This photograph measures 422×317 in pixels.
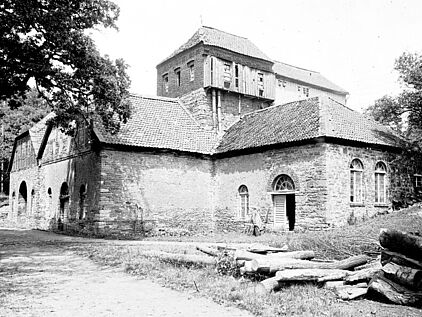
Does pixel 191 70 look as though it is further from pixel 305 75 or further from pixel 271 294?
pixel 305 75

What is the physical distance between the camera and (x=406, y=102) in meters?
24.8

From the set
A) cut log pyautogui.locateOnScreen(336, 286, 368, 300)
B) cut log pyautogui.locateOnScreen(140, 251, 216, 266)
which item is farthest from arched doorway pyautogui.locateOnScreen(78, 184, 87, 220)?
cut log pyautogui.locateOnScreen(336, 286, 368, 300)

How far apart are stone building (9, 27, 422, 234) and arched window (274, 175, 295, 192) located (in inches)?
2.0

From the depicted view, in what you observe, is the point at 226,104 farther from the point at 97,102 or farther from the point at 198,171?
the point at 97,102

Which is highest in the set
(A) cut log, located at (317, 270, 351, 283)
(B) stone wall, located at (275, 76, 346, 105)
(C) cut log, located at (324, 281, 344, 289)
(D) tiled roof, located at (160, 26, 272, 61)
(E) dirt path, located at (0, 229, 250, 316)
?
(B) stone wall, located at (275, 76, 346, 105)

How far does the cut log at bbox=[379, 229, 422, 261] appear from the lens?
28.1 feet

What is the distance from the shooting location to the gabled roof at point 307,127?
21703 mm

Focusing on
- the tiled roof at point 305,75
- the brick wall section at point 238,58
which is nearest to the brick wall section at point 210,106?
the brick wall section at point 238,58

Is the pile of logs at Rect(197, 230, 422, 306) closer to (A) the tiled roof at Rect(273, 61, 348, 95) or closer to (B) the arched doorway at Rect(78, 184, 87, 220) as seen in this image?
(B) the arched doorway at Rect(78, 184, 87, 220)

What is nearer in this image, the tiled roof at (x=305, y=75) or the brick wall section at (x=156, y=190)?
the brick wall section at (x=156, y=190)

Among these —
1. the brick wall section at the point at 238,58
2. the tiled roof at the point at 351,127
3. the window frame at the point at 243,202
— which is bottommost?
the window frame at the point at 243,202

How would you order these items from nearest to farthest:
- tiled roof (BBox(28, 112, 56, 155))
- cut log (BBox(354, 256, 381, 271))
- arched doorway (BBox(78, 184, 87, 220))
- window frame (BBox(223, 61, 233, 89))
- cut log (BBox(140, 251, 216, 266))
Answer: cut log (BBox(354, 256, 381, 271)) → cut log (BBox(140, 251, 216, 266)) → arched doorway (BBox(78, 184, 87, 220)) → window frame (BBox(223, 61, 233, 89)) → tiled roof (BBox(28, 112, 56, 155))

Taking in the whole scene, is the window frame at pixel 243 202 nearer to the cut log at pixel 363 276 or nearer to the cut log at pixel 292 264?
the cut log at pixel 292 264

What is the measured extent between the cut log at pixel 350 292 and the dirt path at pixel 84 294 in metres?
2.29
